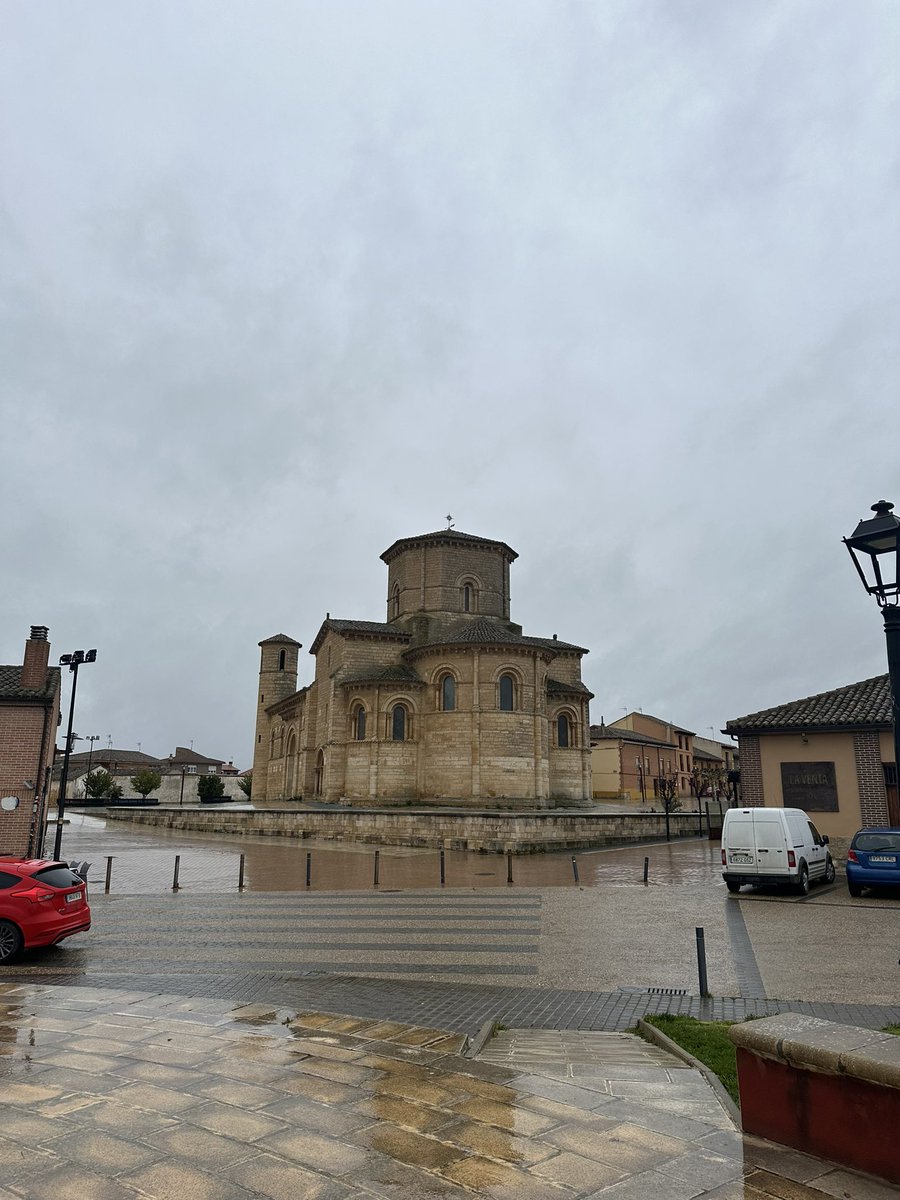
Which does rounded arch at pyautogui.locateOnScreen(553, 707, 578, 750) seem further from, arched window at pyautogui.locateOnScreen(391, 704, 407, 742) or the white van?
the white van

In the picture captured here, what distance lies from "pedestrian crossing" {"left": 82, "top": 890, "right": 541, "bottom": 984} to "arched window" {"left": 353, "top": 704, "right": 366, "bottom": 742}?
24561 mm

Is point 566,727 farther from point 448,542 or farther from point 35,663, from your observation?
point 35,663

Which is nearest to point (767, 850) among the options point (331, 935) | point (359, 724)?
point (331, 935)

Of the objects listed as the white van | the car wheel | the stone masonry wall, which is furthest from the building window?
the car wheel

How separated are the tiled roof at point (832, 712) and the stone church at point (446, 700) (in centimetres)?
1863

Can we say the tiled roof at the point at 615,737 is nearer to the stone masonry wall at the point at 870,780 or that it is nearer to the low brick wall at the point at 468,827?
the low brick wall at the point at 468,827

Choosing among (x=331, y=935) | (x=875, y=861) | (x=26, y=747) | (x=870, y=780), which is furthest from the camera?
(x=26, y=747)

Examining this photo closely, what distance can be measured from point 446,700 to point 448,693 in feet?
1.23

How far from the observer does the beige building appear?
2000 centimetres

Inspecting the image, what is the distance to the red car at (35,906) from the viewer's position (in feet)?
34.6

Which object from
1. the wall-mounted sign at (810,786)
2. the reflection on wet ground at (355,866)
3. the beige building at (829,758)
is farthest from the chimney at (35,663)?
the wall-mounted sign at (810,786)

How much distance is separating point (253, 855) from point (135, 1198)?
77.0 feet

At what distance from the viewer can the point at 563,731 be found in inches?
1788

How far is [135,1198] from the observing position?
3641 millimetres
